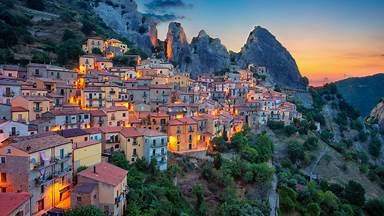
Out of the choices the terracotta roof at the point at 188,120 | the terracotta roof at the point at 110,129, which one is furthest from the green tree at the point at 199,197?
the terracotta roof at the point at 188,120

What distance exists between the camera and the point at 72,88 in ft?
140

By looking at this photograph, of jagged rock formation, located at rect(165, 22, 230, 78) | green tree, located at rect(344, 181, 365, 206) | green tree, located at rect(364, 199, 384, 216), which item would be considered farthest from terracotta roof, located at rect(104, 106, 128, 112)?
jagged rock formation, located at rect(165, 22, 230, 78)

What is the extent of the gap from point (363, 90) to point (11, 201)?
162 metres

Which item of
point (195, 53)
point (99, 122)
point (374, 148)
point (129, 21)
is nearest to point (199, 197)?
point (99, 122)

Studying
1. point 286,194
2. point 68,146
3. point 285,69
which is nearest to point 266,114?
point 286,194

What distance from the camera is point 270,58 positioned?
119 meters

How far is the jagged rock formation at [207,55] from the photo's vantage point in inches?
3969

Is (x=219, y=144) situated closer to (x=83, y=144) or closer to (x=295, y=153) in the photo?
(x=295, y=153)

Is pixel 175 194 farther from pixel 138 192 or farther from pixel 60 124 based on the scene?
pixel 60 124

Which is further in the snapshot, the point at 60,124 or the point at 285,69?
the point at 285,69

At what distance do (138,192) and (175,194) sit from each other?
4.28 m

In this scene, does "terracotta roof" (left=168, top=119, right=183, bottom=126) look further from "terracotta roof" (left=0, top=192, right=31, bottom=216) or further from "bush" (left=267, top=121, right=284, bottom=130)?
"bush" (left=267, top=121, right=284, bottom=130)

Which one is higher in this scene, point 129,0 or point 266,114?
point 129,0

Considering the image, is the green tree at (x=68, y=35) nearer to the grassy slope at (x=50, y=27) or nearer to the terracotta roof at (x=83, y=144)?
the grassy slope at (x=50, y=27)
